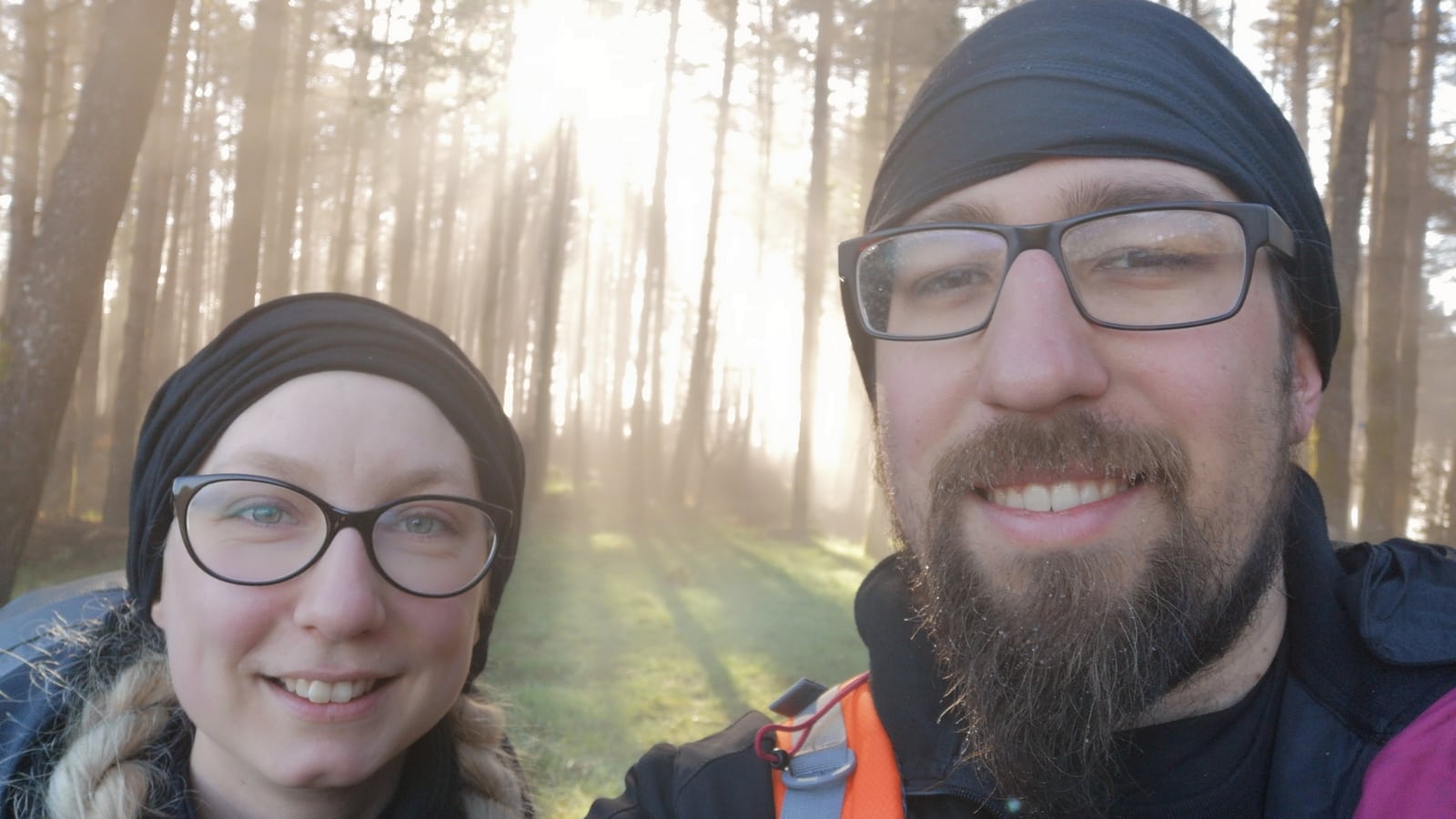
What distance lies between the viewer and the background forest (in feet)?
20.9

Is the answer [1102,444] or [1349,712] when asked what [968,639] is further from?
[1349,712]

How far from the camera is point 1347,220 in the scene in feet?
29.5

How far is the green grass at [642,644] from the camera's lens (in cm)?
647

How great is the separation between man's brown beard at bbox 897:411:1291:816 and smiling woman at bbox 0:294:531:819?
103 centimetres

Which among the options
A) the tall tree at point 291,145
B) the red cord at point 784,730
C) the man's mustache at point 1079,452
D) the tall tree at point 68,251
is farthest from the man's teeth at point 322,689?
the tall tree at point 291,145

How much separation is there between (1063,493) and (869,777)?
2.04 ft

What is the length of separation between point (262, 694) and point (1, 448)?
5621mm

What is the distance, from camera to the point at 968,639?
1.77 meters

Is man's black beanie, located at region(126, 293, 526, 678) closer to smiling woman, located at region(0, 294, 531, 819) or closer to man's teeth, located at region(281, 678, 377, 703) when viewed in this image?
smiling woman, located at region(0, 294, 531, 819)

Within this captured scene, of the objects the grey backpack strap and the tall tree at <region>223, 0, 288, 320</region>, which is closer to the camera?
the grey backpack strap

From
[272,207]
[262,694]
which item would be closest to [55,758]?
[262,694]

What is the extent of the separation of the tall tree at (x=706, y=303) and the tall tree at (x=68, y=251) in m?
13.8

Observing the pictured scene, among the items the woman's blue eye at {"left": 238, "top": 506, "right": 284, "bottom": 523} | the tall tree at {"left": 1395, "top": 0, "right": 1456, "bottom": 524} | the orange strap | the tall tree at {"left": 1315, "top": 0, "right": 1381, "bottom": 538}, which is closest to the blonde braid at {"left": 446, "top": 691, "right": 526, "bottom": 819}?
the woman's blue eye at {"left": 238, "top": 506, "right": 284, "bottom": 523}

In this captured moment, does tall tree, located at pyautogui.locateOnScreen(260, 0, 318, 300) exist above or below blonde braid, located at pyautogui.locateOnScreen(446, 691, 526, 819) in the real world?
above
